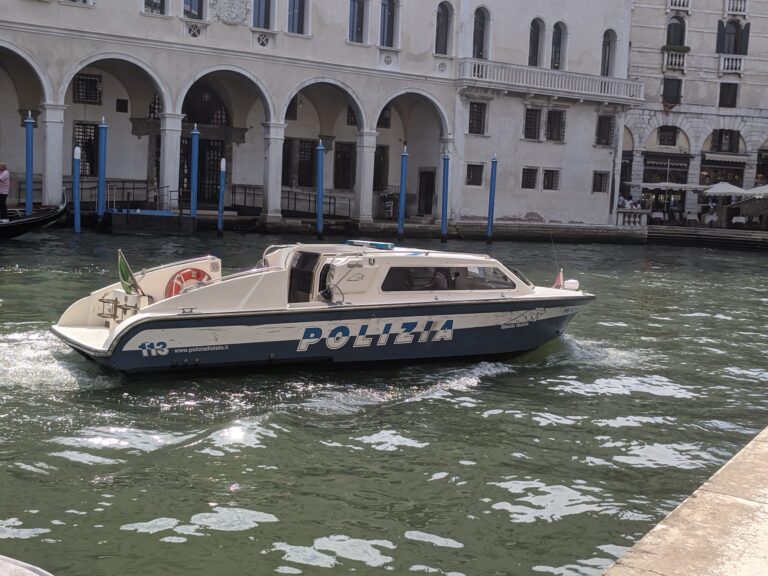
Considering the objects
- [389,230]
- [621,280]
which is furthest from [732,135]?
[621,280]

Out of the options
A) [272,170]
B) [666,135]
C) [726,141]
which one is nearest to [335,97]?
[272,170]

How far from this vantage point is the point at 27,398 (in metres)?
8.24

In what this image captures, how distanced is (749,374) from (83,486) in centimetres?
758

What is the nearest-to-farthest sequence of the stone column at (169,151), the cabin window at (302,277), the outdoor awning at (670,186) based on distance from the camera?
the cabin window at (302,277) → the stone column at (169,151) → the outdoor awning at (670,186)

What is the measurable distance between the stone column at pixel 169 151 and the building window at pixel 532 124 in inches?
488

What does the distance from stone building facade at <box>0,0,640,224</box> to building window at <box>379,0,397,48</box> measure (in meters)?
0.04

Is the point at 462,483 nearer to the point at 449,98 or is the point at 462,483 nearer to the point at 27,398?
the point at 27,398

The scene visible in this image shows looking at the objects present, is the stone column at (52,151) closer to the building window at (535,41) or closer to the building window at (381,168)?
the building window at (381,168)

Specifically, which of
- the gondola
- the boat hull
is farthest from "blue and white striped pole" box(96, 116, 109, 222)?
the boat hull

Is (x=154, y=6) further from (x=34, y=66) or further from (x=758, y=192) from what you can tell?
(x=758, y=192)

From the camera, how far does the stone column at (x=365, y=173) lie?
97.2 ft

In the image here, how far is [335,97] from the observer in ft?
104

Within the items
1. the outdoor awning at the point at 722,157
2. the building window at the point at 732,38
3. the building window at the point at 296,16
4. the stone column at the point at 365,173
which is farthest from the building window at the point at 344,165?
the building window at the point at 732,38

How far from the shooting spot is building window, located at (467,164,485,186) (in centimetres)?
3194
